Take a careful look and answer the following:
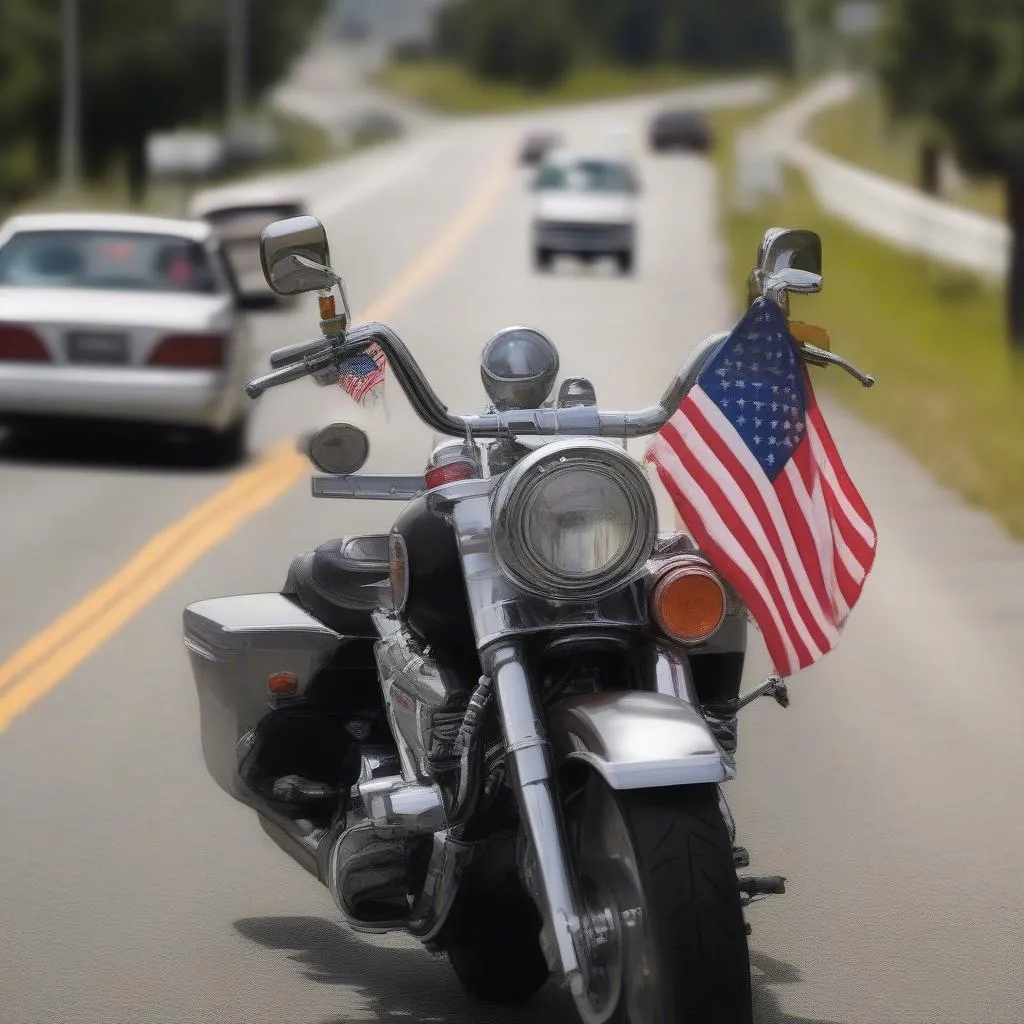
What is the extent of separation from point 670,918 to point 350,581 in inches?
73.5

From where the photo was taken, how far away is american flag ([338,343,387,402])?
5.68 meters

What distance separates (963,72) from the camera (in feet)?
142

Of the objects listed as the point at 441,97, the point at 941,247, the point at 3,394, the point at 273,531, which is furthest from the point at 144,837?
the point at 441,97

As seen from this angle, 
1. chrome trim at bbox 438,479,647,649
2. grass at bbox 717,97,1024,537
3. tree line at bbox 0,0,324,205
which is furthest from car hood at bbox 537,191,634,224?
chrome trim at bbox 438,479,647,649

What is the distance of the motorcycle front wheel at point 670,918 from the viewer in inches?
190

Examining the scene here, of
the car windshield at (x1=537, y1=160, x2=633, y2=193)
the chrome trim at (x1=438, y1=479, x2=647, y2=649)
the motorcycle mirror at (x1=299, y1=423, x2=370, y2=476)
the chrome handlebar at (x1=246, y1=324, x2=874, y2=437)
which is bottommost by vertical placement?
the chrome trim at (x1=438, y1=479, x2=647, y2=649)

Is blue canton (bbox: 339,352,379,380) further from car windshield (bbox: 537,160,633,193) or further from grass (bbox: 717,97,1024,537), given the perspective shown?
car windshield (bbox: 537,160,633,193)

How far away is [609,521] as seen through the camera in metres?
5.19

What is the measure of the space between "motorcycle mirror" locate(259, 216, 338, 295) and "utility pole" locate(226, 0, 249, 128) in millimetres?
74070

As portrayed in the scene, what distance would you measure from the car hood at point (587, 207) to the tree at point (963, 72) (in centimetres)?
568

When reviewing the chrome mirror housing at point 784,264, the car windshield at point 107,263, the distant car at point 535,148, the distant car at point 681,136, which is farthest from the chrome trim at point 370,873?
the distant car at point 681,136

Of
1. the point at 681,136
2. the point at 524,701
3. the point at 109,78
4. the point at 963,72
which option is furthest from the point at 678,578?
the point at 681,136

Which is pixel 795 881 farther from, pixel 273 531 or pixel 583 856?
pixel 273 531

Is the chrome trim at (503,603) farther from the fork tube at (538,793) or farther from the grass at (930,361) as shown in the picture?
the grass at (930,361)
